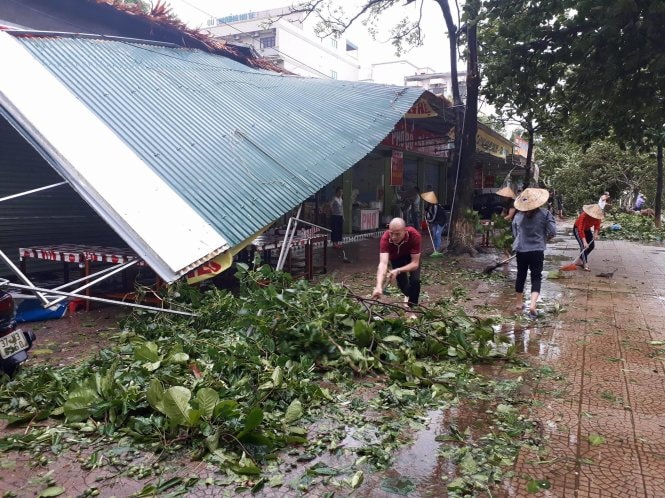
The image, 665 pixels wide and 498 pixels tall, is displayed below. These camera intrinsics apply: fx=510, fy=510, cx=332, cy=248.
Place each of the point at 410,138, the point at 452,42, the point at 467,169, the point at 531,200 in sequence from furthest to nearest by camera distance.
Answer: the point at 410,138, the point at 452,42, the point at 467,169, the point at 531,200

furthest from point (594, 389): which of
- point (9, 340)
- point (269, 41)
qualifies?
point (269, 41)

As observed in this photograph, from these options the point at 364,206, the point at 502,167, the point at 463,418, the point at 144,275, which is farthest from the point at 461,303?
the point at 502,167

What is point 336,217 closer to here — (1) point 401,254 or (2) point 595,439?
(1) point 401,254

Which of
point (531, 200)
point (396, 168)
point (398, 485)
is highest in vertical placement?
point (396, 168)

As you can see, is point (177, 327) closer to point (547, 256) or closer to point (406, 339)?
point (406, 339)

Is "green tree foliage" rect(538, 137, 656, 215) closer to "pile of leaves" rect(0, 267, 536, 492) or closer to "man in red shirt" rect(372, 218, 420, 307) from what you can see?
"man in red shirt" rect(372, 218, 420, 307)

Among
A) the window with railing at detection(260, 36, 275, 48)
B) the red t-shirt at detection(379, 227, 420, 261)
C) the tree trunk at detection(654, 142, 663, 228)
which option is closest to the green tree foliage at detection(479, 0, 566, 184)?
the red t-shirt at detection(379, 227, 420, 261)

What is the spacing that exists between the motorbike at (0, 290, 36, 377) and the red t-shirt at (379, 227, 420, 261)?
3.58 meters

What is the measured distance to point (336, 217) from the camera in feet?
42.8

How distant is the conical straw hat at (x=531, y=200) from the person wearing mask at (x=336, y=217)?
6479 millimetres

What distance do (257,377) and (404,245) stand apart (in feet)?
8.45

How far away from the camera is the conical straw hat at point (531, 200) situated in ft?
21.2

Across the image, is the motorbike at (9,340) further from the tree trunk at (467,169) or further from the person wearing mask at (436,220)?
the tree trunk at (467,169)

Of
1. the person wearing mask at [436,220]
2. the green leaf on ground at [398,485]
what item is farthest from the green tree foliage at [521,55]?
the green leaf on ground at [398,485]
